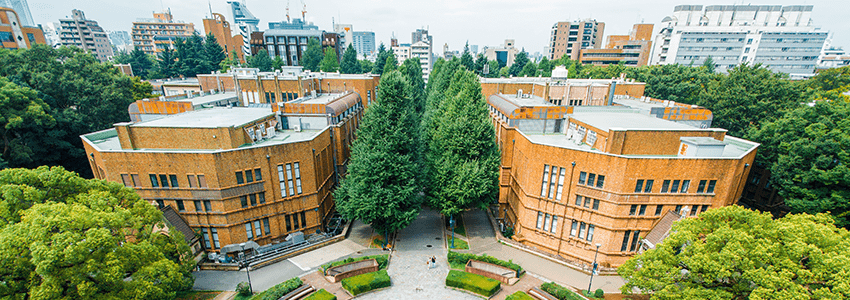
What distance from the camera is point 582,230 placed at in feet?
95.1

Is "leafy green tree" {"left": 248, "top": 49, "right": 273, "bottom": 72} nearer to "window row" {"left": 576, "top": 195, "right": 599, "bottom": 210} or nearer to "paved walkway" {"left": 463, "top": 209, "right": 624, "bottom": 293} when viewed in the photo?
"paved walkway" {"left": 463, "top": 209, "right": 624, "bottom": 293}

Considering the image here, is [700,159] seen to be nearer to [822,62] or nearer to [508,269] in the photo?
[508,269]

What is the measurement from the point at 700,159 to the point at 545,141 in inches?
456

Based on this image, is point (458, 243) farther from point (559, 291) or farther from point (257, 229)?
point (257, 229)

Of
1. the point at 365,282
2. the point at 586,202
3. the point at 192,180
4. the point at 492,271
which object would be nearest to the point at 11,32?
the point at 192,180

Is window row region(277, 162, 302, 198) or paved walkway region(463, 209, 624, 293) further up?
window row region(277, 162, 302, 198)

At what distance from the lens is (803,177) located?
1121 inches

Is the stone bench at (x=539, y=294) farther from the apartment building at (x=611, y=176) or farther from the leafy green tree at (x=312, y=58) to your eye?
the leafy green tree at (x=312, y=58)

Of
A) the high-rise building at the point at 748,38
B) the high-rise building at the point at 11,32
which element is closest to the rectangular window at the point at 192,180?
the high-rise building at the point at 11,32

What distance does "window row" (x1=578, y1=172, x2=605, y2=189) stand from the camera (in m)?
26.9

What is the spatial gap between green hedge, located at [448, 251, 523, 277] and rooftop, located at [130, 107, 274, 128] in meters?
22.1

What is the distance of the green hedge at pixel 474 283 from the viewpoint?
24828mm

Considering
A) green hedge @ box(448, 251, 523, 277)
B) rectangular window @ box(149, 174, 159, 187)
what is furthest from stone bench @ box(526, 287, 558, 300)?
rectangular window @ box(149, 174, 159, 187)

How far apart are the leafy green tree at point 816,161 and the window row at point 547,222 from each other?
20.8 meters
